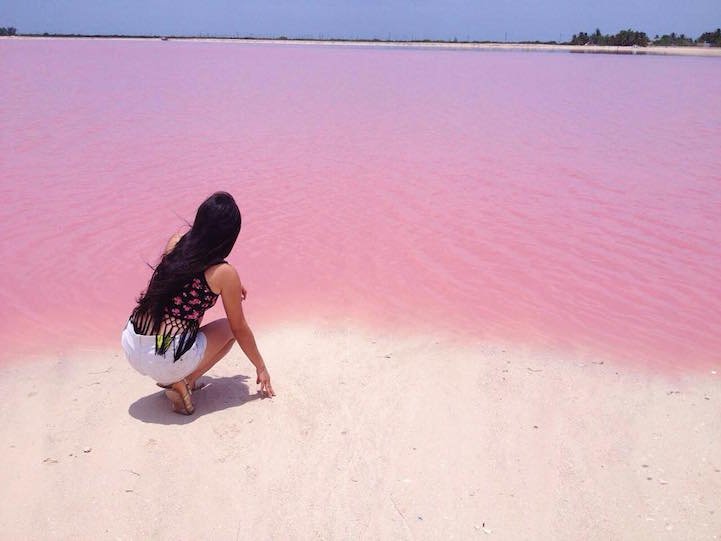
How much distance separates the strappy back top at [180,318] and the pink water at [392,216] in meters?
1.13

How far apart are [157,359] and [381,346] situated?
131cm

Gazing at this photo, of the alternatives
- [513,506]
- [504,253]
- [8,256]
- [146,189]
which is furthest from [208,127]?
[513,506]

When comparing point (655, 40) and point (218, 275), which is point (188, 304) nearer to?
point (218, 275)

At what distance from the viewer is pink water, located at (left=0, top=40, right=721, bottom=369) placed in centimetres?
396

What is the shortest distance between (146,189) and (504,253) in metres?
3.75

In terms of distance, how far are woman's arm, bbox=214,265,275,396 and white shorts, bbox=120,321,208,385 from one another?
0.18 meters

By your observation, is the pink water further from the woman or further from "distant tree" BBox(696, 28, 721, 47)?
"distant tree" BBox(696, 28, 721, 47)

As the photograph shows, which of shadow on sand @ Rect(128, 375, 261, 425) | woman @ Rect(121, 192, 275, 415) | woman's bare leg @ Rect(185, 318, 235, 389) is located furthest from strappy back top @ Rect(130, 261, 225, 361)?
shadow on sand @ Rect(128, 375, 261, 425)

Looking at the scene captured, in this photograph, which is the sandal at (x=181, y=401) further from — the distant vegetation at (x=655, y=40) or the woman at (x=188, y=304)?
the distant vegetation at (x=655, y=40)

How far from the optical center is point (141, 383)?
309 cm

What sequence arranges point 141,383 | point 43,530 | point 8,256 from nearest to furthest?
1. point 43,530
2. point 141,383
3. point 8,256

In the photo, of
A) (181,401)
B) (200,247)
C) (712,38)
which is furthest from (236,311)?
(712,38)

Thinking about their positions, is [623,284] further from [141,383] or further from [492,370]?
[141,383]

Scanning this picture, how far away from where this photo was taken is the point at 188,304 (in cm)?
264
